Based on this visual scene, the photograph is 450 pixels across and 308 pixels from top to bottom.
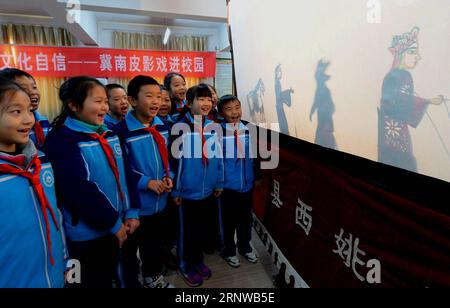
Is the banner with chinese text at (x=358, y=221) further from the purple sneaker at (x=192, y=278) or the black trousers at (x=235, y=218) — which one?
the purple sneaker at (x=192, y=278)

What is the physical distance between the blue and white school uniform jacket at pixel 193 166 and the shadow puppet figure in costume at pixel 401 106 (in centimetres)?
96

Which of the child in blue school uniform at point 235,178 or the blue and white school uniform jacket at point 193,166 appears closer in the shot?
the blue and white school uniform jacket at point 193,166

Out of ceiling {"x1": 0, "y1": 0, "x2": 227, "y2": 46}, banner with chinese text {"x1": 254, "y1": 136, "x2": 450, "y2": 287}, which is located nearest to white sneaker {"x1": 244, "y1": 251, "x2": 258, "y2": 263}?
banner with chinese text {"x1": 254, "y1": 136, "x2": 450, "y2": 287}

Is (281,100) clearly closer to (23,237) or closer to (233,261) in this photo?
(233,261)

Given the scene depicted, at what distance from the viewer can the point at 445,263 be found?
68cm

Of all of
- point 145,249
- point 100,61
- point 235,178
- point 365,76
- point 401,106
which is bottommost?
point 145,249

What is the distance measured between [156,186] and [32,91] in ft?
2.68

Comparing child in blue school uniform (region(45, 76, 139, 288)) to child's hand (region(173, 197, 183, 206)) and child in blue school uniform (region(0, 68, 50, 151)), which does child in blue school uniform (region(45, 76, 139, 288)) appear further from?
child's hand (region(173, 197, 183, 206))

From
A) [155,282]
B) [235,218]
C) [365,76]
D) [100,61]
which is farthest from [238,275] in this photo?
[100,61]

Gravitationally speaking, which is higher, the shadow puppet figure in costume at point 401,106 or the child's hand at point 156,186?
the shadow puppet figure in costume at point 401,106

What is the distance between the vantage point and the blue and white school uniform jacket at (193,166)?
153cm

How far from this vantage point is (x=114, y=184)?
1.14 metres

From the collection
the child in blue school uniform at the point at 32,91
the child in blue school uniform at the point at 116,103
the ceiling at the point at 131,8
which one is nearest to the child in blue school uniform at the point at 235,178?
the child in blue school uniform at the point at 116,103

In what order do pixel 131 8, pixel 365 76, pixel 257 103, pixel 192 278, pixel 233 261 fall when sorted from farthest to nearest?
Result: pixel 131 8, pixel 257 103, pixel 233 261, pixel 192 278, pixel 365 76
